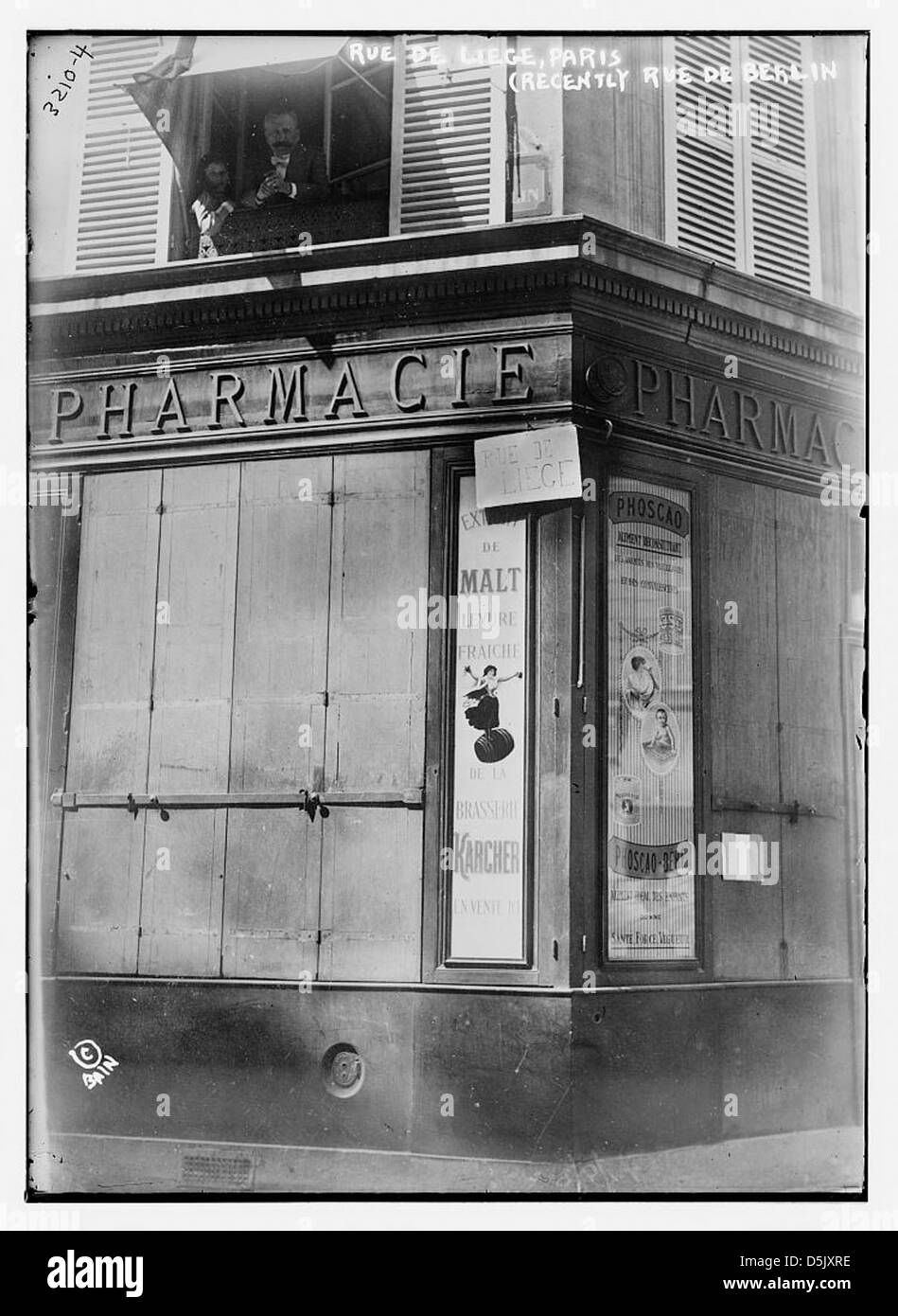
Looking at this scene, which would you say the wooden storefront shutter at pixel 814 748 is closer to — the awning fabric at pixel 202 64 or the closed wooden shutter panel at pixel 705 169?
the closed wooden shutter panel at pixel 705 169

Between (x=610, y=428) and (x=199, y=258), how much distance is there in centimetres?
258

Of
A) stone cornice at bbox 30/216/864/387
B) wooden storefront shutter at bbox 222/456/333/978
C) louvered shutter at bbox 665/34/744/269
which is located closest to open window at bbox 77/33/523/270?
stone cornice at bbox 30/216/864/387

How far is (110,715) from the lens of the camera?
374 inches

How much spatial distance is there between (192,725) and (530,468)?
2380 mm

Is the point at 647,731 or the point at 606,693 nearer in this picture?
the point at 606,693

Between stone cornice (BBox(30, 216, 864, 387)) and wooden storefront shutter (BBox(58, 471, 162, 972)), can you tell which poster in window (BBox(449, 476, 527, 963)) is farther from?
wooden storefront shutter (BBox(58, 471, 162, 972))

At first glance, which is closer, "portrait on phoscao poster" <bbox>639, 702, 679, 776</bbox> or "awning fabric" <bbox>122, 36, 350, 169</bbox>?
"portrait on phoscao poster" <bbox>639, 702, 679, 776</bbox>

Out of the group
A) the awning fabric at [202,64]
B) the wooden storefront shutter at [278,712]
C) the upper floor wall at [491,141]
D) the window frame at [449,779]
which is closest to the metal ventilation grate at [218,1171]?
the wooden storefront shutter at [278,712]

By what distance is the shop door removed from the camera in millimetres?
9016

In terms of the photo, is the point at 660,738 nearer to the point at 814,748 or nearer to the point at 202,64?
the point at 814,748

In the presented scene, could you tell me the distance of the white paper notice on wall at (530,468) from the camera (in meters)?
8.89

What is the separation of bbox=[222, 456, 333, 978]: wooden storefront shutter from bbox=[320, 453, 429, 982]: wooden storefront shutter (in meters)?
0.10

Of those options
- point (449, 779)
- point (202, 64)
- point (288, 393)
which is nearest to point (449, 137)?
point (202, 64)
